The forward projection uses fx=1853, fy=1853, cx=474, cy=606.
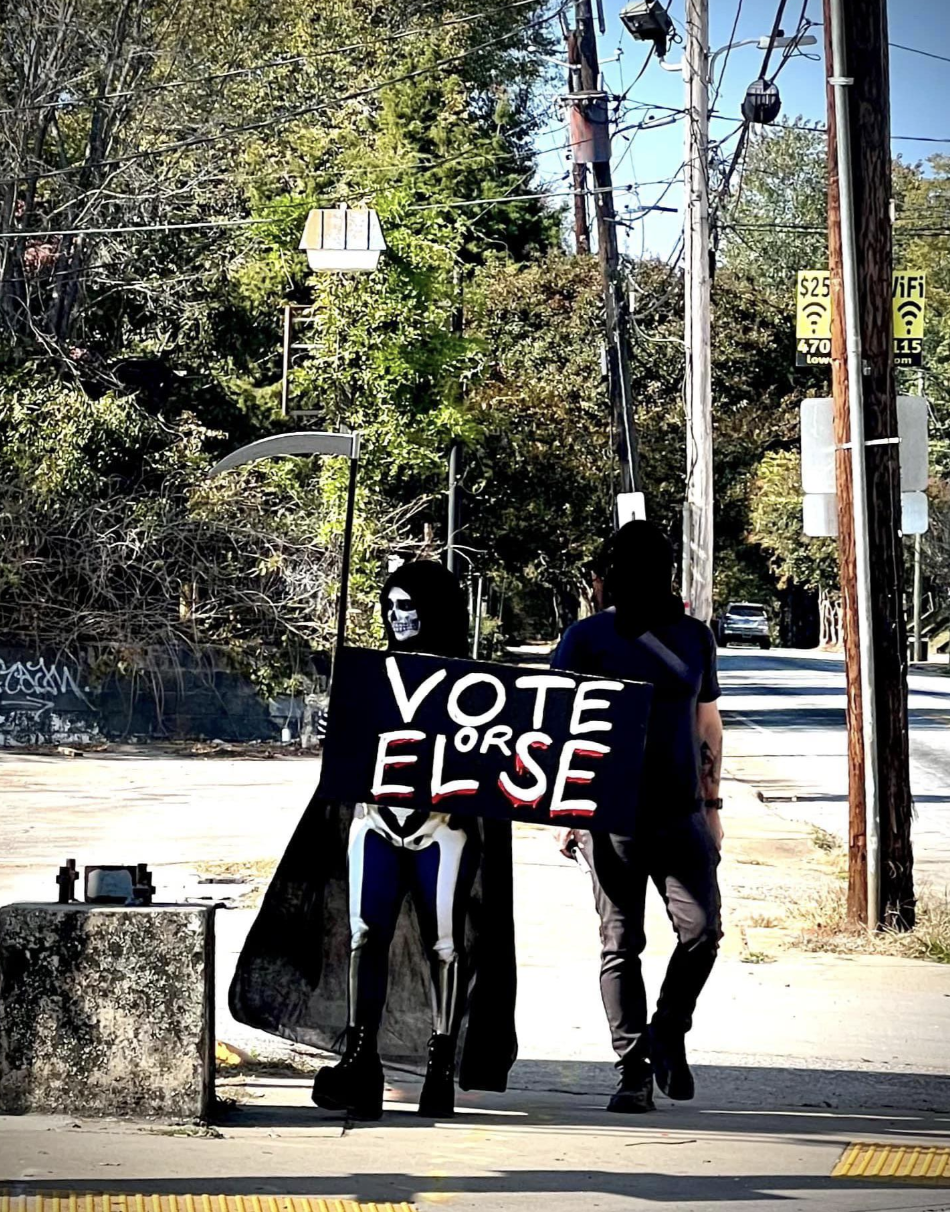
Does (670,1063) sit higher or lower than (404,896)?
lower

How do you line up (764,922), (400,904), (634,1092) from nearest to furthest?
(400,904), (634,1092), (764,922)

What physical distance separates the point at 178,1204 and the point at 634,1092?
1876 millimetres

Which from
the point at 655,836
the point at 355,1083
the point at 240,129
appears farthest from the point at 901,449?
the point at 240,129

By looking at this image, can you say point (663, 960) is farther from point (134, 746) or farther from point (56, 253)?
point (56, 253)

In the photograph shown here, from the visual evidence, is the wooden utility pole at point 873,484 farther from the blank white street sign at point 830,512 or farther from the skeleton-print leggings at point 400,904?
the skeleton-print leggings at point 400,904

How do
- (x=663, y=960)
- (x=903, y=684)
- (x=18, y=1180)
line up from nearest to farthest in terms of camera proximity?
(x=18, y=1180), (x=663, y=960), (x=903, y=684)

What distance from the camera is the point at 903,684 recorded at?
1039 centimetres

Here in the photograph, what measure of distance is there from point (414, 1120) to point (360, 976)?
49 centimetres

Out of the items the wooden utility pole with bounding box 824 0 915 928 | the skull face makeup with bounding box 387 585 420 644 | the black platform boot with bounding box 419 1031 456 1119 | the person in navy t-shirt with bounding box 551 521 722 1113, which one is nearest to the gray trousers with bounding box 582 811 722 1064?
the person in navy t-shirt with bounding box 551 521 722 1113

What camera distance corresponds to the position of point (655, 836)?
20.6 ft

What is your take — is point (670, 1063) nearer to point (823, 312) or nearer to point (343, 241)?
point (823, 312)

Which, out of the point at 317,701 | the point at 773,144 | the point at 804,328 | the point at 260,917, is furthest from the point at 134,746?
the point at 773,144

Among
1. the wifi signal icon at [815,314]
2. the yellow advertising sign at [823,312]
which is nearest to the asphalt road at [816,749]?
the yellow advertising sign at [823,312]

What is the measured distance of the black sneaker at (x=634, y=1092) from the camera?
620cm
